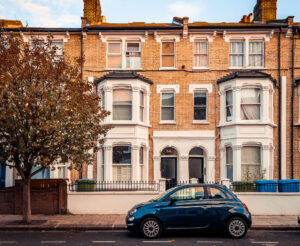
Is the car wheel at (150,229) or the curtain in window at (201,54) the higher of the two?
the curtain in window at (201,54)

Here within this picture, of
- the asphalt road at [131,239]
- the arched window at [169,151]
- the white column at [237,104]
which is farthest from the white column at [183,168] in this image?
the asphalt road at [131,239]

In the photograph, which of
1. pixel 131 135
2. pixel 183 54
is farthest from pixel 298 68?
pixel 131 135

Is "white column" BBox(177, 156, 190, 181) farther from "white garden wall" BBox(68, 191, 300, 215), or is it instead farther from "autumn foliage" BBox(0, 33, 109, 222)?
"autumn foliage" BBox(0, 33, 109, 222)

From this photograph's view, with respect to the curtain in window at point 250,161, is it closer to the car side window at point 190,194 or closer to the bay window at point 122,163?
the bay window at point 122,163

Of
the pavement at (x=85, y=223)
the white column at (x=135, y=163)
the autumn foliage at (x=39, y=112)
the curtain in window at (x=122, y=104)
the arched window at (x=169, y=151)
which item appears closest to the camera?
the autumn foliage at (x=39, y=112)

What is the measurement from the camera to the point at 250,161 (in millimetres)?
18344

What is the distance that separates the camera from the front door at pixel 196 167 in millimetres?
19328

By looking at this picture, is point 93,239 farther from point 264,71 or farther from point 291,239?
point 264,71

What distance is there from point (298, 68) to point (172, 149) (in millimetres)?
8274

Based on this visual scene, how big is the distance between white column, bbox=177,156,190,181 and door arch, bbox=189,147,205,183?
49cm

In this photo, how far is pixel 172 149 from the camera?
19.3 metres

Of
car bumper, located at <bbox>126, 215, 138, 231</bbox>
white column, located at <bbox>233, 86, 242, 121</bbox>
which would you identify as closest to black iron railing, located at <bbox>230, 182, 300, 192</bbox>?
white column, located at <bbox>233, 86, 242, 121</bbox>

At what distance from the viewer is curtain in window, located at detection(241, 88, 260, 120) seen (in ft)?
60.6

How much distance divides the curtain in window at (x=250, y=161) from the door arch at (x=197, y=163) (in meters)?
2.26
